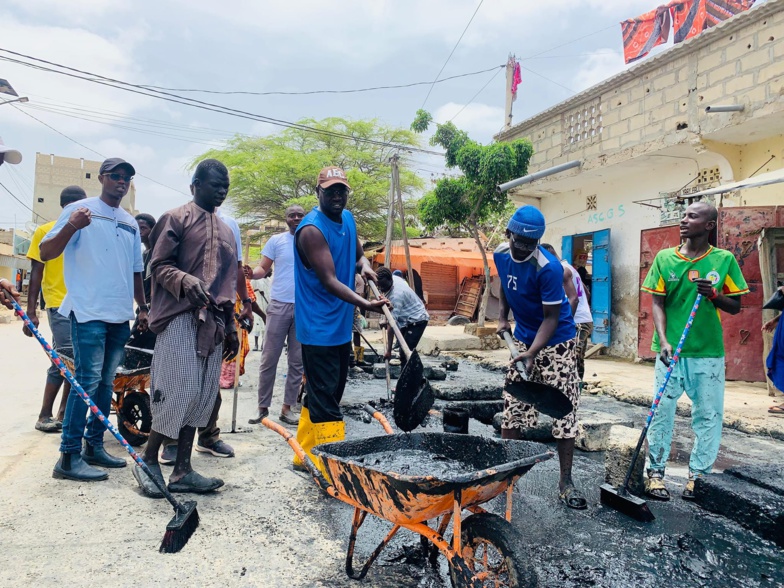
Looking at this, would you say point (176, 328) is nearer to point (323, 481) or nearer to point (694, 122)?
point (323, 481)

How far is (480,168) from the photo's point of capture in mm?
12617

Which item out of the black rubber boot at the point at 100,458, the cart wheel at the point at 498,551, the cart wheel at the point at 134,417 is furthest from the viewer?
the cart wheel at the point at 134,417

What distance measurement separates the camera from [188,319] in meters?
3.20

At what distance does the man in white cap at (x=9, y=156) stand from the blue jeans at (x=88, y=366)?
97cm

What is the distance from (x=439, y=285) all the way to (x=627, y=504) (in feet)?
63.5

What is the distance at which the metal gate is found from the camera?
2233cm

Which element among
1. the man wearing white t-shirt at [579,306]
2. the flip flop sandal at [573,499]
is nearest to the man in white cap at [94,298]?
the flip flop sandal at [573,499]

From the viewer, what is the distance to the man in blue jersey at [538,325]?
3215 mm

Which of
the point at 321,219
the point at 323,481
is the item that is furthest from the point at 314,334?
the point at 323,481

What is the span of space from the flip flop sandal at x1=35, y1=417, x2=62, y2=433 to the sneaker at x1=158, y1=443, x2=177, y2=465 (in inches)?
47.5

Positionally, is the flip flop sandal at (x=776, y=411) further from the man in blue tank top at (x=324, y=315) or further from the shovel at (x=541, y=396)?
the man in blue tank top at (x=324, y=315)

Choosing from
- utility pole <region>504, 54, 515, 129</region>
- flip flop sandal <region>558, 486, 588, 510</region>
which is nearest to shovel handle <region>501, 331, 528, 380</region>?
flip flop sandal <region>558, 486, 588, 510</region>

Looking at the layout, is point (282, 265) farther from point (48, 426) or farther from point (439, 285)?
point (439, 285)

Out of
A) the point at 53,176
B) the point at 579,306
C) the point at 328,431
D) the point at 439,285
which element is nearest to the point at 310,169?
the point at 439,285
